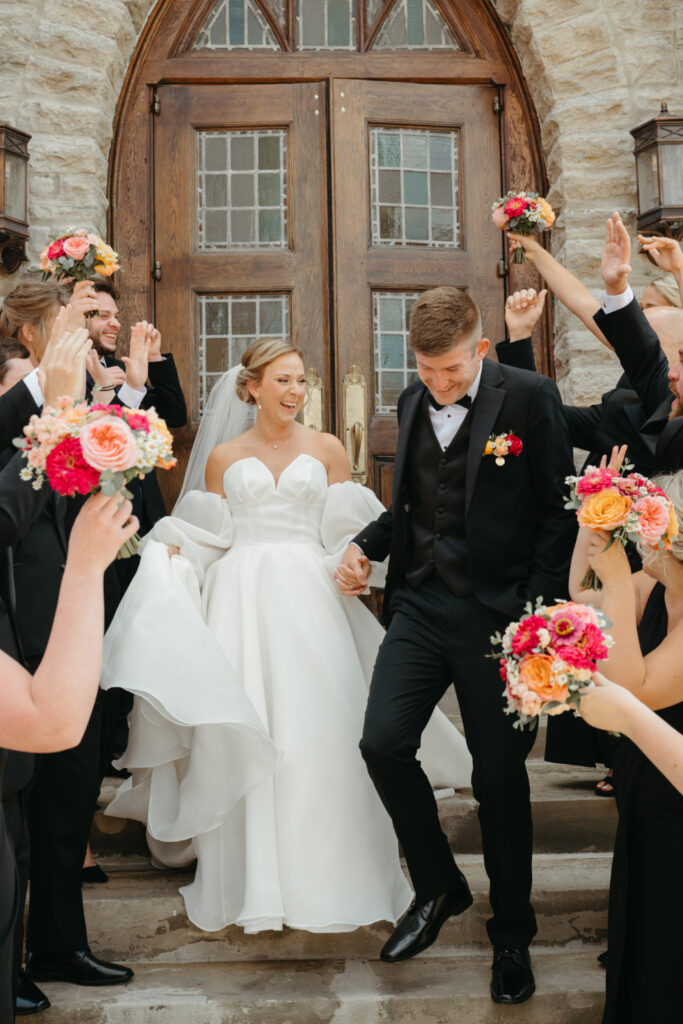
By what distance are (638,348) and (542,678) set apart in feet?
5.81

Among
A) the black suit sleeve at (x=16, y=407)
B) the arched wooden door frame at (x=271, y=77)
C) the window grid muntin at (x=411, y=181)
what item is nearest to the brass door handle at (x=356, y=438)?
the arched wooden door frame at (x=271, y=77)

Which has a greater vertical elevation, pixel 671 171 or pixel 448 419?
pixel 671 171

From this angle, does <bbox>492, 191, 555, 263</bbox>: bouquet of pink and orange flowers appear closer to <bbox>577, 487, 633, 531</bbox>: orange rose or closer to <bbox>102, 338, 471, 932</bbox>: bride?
<bbox>102, 338, 471, 932</bbox>: bride

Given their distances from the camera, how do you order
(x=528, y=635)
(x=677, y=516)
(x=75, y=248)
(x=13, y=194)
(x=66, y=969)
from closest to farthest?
(x=528, y=635) < (x=677, y=516) < (x=66, y=969) < (x=75, y=248) < (x=13, y=194)

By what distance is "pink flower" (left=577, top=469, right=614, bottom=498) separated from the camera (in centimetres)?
267

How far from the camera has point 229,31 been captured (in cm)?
600

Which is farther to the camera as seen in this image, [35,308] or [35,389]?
[35,308]

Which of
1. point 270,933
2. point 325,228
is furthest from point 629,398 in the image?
point 325,228

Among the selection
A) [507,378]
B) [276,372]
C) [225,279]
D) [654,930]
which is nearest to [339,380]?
[225,279]

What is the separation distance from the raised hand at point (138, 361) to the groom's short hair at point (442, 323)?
1669 millimetres

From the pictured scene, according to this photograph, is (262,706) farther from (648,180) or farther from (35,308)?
(648,180)

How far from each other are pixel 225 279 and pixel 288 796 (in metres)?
3.10

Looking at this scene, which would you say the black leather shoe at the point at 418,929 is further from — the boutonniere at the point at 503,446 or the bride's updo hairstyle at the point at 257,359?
the bride's updo hairstyle at the point at 257,359

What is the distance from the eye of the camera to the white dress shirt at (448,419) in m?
3.72
